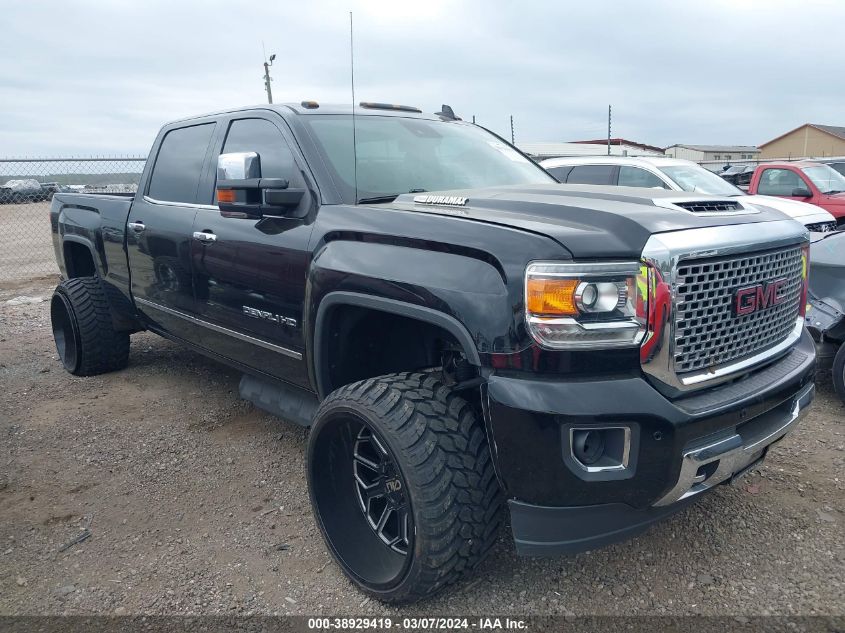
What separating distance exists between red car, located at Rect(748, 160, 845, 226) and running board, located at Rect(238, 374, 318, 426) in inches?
391

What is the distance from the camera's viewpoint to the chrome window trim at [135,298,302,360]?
3.25m

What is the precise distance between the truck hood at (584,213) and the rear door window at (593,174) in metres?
6.23

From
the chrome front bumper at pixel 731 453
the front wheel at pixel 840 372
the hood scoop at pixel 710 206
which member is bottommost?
the front wheel at pixel 840 372

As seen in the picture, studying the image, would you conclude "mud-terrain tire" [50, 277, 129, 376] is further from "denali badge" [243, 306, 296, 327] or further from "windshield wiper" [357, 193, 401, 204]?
"windshield wiper" [357, 193, 401, 204]

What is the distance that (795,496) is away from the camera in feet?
10.8

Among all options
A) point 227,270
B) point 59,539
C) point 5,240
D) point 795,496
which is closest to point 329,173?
point 227,270

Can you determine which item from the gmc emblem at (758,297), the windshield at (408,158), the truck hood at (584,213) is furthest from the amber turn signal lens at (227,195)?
the gmc emblem at (758,297)

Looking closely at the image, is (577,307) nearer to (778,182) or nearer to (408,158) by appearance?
(408,158)

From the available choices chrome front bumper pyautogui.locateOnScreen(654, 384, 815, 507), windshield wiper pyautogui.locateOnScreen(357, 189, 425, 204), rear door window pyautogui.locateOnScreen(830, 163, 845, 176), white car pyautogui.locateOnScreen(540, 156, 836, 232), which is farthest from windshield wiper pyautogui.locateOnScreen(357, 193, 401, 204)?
rear door window pyautogui.locateOnScreen(830, 163, 845, 176)

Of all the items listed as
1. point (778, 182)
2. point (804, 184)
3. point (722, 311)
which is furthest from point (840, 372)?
point (778, 182)

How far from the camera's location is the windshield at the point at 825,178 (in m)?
10.9

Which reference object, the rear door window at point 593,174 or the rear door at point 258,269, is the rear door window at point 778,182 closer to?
the rear door window at point 593,174

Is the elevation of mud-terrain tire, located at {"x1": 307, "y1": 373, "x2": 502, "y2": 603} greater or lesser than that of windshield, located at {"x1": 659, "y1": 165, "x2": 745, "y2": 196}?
lesser

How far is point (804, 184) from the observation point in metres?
10.9
